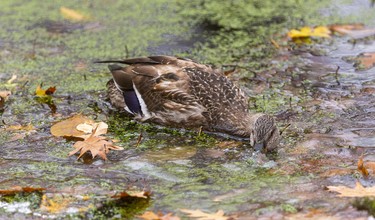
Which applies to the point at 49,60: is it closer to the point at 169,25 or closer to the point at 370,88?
the point at 169,25

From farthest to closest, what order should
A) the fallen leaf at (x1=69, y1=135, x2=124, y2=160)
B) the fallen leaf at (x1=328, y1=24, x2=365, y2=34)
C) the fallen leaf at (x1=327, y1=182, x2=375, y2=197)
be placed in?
the fallen leaf at (x1=328, y1=24, x2=365, y2=34) < the fallen leaf at (x1=69, y1=135, x2=124, y2=160) < the fallen leaf at (x1=327, y1=182, x2=375, y2=197)

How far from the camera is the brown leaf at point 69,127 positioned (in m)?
6.40

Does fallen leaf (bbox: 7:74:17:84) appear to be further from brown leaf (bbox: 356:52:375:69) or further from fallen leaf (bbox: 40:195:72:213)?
brown leaf (bbox: 356:52:375:69)

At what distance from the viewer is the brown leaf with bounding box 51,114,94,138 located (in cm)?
640

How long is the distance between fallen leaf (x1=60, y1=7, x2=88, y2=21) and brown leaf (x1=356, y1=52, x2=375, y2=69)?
154 inches

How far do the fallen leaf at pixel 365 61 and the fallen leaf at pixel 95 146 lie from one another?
3309mm

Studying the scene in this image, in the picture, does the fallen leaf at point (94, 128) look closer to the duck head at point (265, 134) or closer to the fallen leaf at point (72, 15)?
the duck head at point (265, 134)

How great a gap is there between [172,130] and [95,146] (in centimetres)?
100

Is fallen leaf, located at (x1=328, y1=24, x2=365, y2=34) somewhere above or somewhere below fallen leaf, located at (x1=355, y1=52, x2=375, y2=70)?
above

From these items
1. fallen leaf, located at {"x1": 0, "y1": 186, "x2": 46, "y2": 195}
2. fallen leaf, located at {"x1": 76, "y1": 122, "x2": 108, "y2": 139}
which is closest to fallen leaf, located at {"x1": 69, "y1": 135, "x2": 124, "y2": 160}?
fallen leaf, located at {"x1": 76, "y1": 122, "x2": 108, "y2": 139}

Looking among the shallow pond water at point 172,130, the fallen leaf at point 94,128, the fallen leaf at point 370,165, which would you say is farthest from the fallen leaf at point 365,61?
the fallen leaf at point 94,128

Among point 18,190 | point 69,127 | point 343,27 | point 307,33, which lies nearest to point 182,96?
point 69,127

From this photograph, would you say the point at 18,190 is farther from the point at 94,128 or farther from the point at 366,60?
the point at 366,60

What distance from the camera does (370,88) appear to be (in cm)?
734
